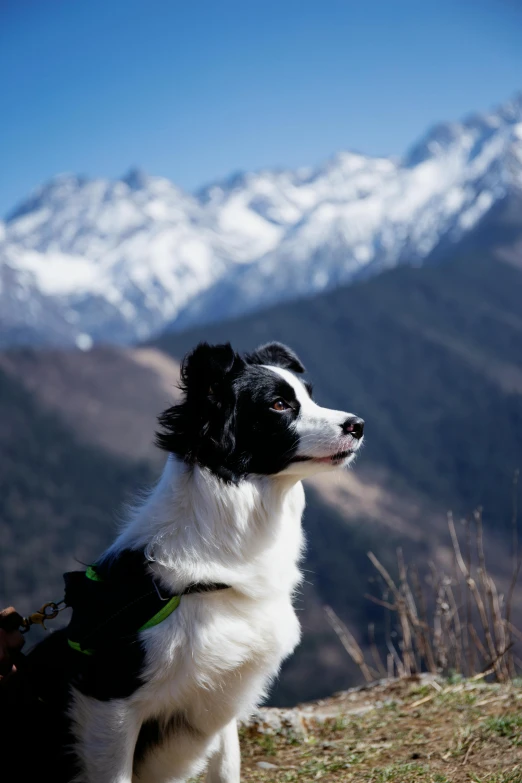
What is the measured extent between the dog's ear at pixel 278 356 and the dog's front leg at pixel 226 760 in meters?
1.89

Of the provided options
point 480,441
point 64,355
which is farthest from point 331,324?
point 64,355

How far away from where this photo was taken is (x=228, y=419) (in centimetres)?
364

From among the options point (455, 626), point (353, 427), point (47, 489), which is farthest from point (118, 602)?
point (47, 489)

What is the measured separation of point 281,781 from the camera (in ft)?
14.8

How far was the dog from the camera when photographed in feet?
10.9

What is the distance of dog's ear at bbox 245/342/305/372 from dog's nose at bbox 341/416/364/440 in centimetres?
70

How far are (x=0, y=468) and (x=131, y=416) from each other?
64.8ft

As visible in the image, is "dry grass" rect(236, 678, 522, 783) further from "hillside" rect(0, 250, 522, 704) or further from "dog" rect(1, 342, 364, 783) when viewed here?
"hillside" rect(0, 250, 522, 704)

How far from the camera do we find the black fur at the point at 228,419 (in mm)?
3605

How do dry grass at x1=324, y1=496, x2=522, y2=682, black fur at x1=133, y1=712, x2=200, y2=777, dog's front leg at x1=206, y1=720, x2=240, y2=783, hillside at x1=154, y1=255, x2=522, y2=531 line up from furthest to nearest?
1. hillside at x1=154, y1=255, x2=522, y2=531
2. dry grass at x1=324, y1=496, x2=522, y2=682
3. dog's front leg at x1=206, y1=720, x2=240, y2=783
4. black fur at x1=133, y1=712, x2=200, y2=777

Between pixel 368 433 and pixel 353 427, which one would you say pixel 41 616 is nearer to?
pixel 353 427

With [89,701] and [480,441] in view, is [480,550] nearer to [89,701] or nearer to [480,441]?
[89,701]

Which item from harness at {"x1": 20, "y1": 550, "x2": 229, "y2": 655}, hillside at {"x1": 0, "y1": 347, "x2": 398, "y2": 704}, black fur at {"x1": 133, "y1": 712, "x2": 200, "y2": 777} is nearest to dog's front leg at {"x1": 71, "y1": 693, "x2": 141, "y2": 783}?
black fur at {"x1": 133, "y1": 712, "x2": 200, "y2": 777}

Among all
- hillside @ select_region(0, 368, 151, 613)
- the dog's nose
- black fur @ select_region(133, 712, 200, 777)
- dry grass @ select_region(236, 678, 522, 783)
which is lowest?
dry grass @ select_region(236, 678, 522, 783)
